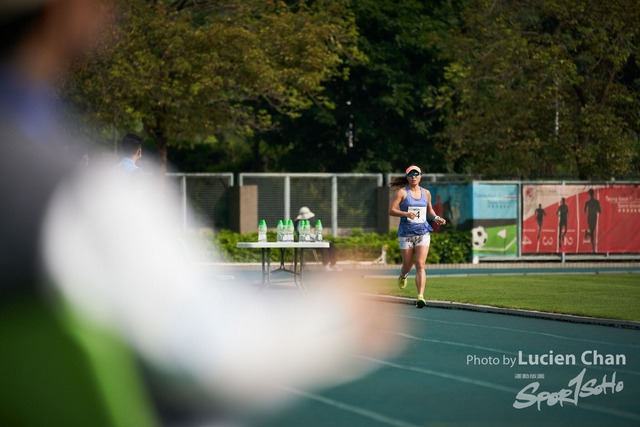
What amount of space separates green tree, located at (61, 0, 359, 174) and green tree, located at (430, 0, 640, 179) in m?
5.19

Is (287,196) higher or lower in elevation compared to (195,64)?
lower

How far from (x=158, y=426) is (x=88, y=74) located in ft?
84.9

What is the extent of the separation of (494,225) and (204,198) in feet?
30.5

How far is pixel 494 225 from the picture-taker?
34656 mm

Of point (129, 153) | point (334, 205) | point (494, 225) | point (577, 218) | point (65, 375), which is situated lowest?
point (65, 375)

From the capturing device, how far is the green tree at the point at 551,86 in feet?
120

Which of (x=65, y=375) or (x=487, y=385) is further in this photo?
(x=487, y=385)

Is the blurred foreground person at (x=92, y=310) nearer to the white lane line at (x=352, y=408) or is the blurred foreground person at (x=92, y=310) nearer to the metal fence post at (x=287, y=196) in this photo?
the white lane line at (x=352, y=408)

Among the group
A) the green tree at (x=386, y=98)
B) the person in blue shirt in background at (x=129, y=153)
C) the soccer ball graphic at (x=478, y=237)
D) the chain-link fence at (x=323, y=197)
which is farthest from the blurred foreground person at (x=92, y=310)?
the green tree at (x=386, y=98)

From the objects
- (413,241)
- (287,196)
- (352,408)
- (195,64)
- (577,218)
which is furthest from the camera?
(287,196)

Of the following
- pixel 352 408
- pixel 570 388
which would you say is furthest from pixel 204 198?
pixel 352 408

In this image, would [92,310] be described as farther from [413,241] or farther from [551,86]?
[551,86]

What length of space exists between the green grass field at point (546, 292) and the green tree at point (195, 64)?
11.8 meters

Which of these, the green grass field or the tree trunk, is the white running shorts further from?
the tree trunk
